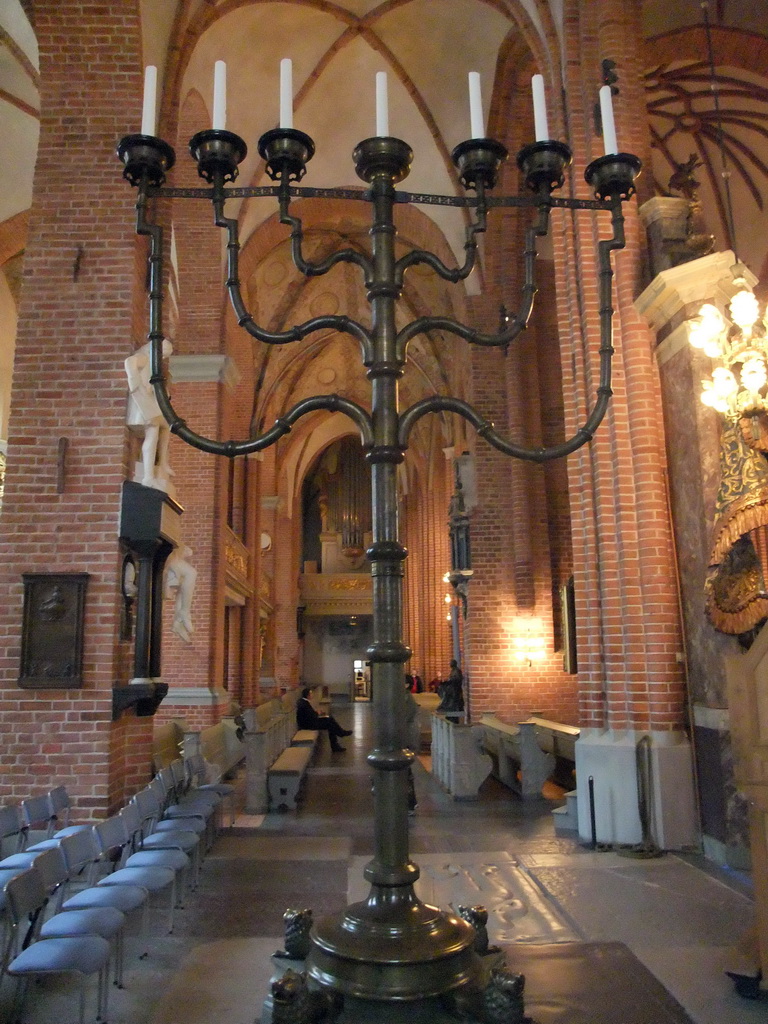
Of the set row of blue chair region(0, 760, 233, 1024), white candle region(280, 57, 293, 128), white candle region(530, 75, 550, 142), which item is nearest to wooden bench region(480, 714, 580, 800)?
row of blue chair region(0, 760, 233, 1024)

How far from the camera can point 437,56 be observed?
1130cm

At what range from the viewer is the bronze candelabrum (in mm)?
2285

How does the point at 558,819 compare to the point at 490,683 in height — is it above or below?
below

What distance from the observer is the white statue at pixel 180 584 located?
7.08m

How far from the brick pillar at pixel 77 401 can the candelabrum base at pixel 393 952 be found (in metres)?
4.07

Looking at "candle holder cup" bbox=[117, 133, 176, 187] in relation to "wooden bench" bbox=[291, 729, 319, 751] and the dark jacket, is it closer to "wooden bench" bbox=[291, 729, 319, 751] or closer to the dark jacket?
"wooden bench" bbox=[291, 729, 319, 751]

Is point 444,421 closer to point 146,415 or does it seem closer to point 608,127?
point 146,415

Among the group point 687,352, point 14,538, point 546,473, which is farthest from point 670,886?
point 546,473

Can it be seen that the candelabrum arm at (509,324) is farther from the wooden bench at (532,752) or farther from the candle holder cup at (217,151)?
the wooden bench at (532,752)

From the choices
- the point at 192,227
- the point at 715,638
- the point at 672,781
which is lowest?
the point at 672,781

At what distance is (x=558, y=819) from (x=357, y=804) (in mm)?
2348

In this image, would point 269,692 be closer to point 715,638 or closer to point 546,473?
point 546,473

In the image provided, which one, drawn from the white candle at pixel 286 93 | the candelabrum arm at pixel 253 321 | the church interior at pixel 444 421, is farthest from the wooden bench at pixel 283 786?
the white candle at pixel 286 93

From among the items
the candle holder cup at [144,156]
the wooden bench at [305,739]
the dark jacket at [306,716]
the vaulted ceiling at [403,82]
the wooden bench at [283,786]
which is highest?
the vaulted ceiling at [403,82]
